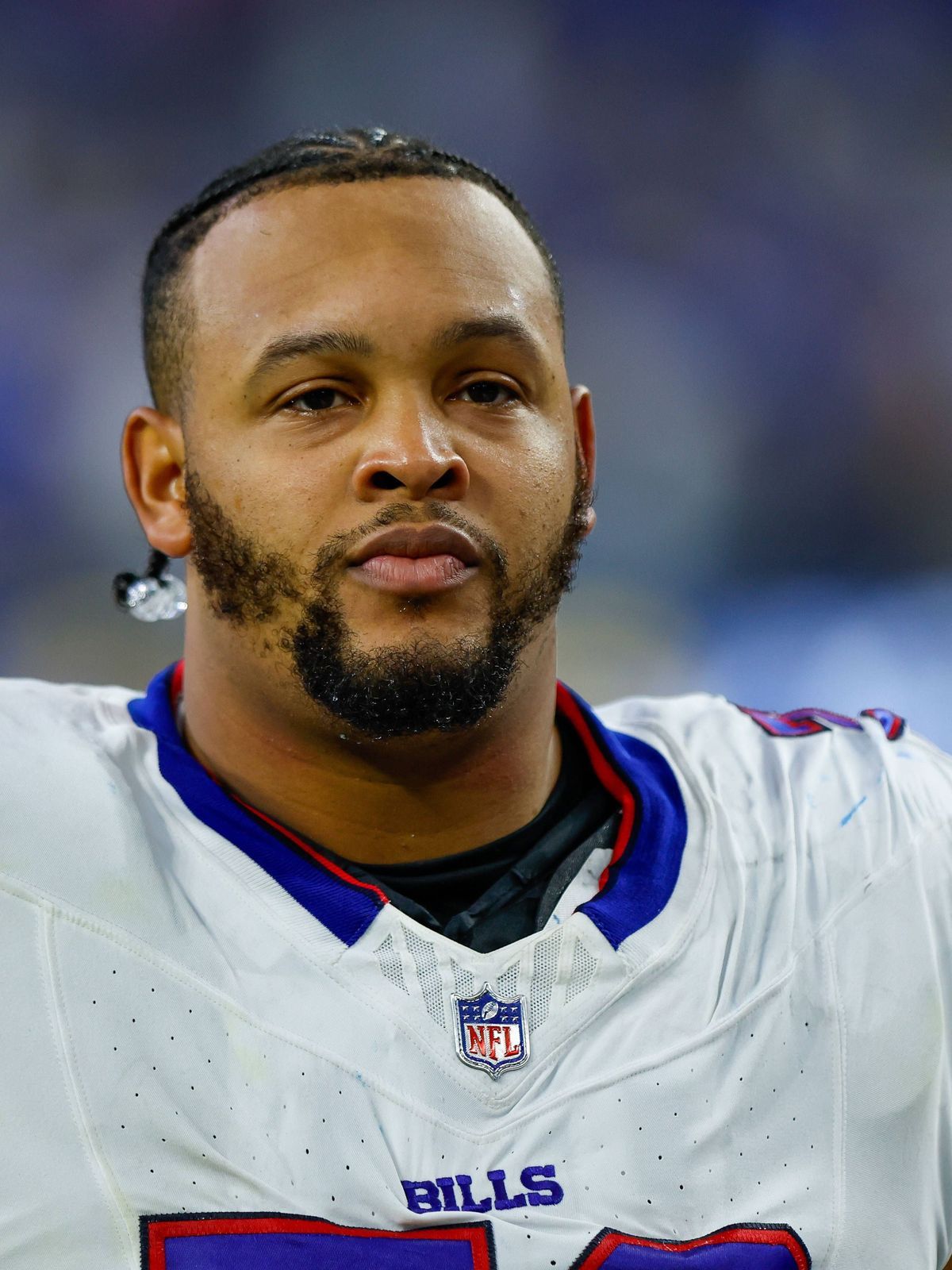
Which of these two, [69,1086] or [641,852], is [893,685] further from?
[69,1086]

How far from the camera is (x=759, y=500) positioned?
3.50 meters

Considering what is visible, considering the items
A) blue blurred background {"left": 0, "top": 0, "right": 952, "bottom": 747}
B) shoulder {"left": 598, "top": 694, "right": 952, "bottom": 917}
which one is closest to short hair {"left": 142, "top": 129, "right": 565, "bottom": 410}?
shoulder {"left": 598, "top": 694, "right": 952, "bottom": 917}

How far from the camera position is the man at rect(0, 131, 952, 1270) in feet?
3.84

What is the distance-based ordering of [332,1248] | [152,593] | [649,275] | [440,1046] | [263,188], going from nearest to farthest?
[332,1248] → [440,1046] → [263,188] → [152,593] → [649,275]

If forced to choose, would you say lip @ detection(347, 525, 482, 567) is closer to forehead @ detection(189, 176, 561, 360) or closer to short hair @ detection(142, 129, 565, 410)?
forehead @ detection(189, 176, 561, 360)

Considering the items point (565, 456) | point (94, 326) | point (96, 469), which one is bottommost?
point (565, 456)

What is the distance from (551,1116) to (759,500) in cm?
249

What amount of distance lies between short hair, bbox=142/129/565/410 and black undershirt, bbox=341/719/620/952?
1.99ft

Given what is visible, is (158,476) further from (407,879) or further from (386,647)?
(407,879)

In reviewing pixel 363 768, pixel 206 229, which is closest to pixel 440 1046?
pixel 363 768

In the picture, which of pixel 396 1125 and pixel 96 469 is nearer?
pixel 396 1125

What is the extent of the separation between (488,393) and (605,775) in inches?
18.8

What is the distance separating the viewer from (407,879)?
1.43 meters

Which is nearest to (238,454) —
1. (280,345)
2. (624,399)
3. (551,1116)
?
(280,345)
